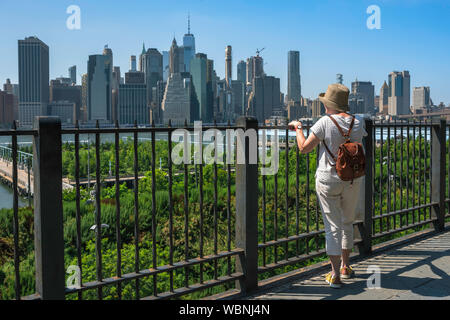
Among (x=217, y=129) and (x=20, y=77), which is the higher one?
(x=20, y=77)

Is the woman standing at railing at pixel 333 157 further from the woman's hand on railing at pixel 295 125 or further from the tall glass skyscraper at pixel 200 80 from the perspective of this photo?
the tall glass skyscraper at pixel 200 80

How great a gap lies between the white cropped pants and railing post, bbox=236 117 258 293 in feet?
1.96

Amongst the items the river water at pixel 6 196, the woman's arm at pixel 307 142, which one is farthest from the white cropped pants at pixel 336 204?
the river water at pixel 6 196

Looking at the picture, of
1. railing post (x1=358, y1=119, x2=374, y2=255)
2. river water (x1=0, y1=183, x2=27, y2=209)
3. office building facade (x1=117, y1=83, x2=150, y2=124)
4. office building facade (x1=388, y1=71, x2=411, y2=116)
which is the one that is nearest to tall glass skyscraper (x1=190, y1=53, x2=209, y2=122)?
office building facade (x1=117, y1=83, x2=150, y2=124)

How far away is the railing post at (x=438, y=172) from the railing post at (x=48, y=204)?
18.4 ft

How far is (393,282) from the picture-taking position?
463 cm

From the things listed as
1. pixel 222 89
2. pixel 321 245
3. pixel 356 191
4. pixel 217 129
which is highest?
pixel 222 89

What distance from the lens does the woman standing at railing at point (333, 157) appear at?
4.13m

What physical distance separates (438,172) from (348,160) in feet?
12.2

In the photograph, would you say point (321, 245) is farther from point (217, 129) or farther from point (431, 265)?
point (217, 129)

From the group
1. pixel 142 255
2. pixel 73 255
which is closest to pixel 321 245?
pixel 142 255

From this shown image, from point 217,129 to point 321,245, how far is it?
342 cm

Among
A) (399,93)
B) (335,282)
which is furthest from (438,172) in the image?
(399,93)
